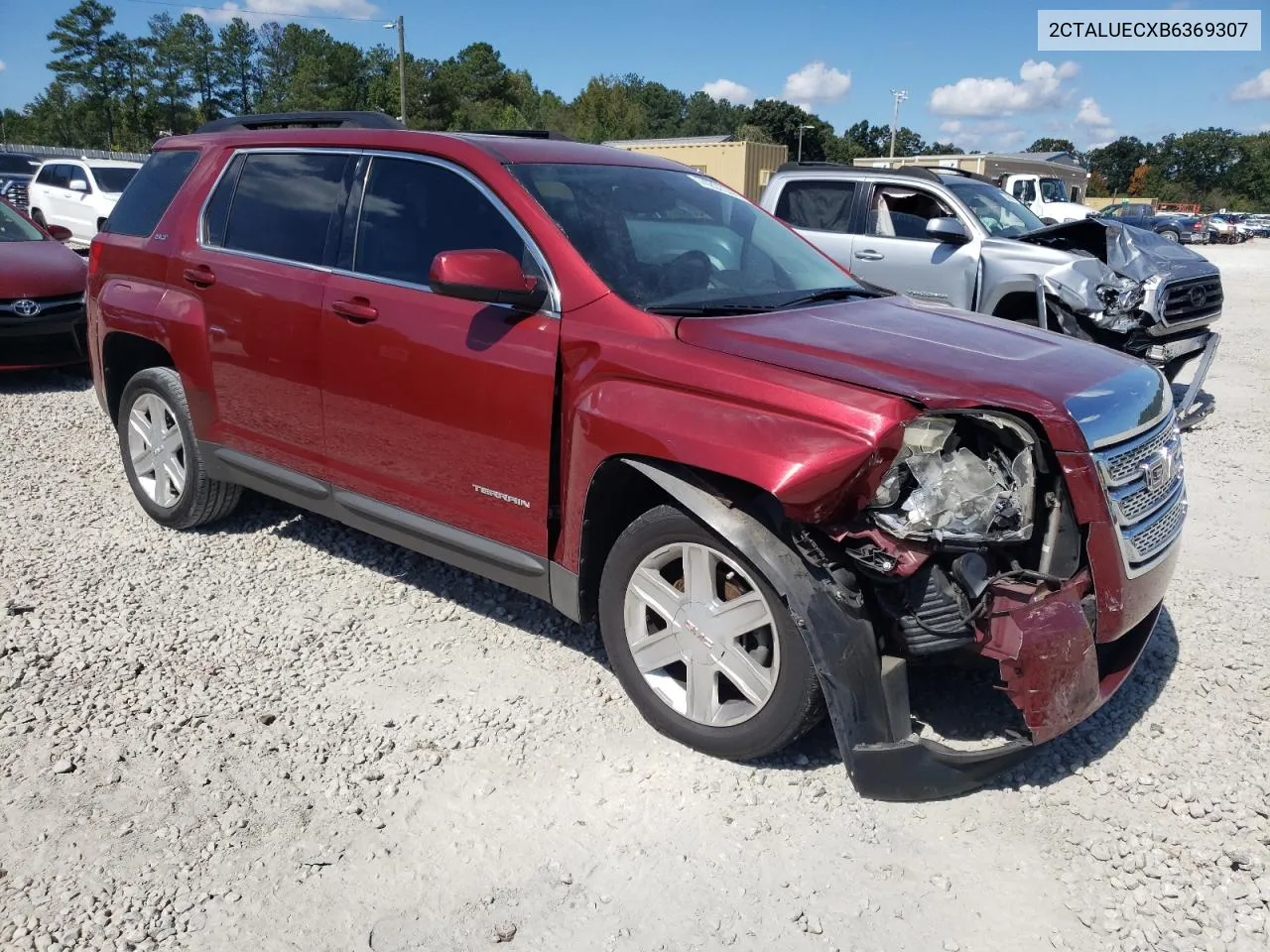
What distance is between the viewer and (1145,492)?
9.46 ft

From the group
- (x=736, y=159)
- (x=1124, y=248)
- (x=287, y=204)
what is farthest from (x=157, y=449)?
(x=736, y=159)

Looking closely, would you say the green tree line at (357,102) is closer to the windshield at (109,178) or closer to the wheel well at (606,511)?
the windshield at (109,178)

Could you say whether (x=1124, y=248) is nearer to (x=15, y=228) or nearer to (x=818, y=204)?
(x=818, y=204)

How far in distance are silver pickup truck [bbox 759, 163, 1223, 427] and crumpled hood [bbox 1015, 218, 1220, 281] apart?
12mm

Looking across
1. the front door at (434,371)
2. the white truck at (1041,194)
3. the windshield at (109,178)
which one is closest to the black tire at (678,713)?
the front door at (434,371)

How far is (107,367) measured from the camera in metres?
4.99

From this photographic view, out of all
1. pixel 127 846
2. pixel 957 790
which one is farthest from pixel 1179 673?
pixel 127 846

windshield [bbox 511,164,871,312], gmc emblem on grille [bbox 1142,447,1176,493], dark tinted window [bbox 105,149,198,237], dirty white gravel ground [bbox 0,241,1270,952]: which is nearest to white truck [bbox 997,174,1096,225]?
windshield [bbox 511,164,871,312]

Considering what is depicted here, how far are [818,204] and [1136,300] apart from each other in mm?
3103

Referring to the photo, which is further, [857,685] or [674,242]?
[674,242]

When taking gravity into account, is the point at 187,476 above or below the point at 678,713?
above

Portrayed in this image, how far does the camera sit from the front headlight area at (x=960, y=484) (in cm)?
258

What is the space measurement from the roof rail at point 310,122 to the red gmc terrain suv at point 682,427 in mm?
36

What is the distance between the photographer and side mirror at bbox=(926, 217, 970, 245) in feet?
26.6
